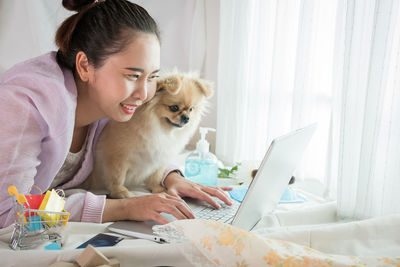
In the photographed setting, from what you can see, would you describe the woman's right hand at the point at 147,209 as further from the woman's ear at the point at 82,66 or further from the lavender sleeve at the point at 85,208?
the woman's ear at the point at 82,66

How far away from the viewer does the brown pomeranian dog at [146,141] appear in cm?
129

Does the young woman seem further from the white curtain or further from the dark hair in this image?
the white curtain

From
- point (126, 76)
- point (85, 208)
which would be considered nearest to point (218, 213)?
point (85, 208)

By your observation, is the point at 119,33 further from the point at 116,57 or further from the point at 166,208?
the point at 166,208

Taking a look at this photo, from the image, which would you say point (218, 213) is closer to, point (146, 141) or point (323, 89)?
point (146, 141)

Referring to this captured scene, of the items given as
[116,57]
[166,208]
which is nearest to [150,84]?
[116,57]

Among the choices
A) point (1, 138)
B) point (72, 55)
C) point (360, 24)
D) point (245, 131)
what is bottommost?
point (245, 131)

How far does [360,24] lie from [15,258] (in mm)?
1074

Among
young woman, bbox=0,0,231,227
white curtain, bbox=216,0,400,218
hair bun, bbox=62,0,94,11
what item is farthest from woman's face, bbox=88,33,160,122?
white curtain, bbox=216,0,400,218

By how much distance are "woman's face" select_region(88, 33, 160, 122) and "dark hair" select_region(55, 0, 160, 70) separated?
0.9 inches

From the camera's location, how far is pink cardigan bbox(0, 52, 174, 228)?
2.69ft

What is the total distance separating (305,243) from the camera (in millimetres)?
757

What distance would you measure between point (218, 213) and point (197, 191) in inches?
4.8

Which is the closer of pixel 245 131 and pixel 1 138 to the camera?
pixel 1 138
